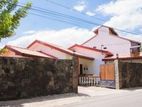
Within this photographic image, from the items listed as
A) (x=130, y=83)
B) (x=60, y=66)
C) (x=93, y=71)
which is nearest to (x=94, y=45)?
(x=93, y=71)

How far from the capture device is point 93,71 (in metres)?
39.0

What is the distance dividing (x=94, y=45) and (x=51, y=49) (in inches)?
637

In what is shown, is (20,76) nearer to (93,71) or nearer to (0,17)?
(0,17)

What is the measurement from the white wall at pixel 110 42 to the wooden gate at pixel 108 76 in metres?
19.6

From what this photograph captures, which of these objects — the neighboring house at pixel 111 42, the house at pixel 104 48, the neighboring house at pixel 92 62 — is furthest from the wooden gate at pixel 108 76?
the neighboring house at pixel 111 42

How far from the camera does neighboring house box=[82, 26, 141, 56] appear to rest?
4621 centimetres

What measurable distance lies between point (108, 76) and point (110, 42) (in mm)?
23088

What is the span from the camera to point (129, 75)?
26.8 m

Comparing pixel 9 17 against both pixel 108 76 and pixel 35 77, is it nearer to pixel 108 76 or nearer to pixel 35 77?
pixel 35 77

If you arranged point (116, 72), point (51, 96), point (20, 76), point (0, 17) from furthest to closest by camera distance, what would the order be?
point (116, 72) → point (51, 96) → point (20, 76) → point (0, 17)

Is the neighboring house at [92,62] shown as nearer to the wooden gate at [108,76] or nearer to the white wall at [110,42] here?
the white wall at [110,42]

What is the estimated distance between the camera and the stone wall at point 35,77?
16797 millimetres

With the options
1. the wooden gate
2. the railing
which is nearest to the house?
the railing

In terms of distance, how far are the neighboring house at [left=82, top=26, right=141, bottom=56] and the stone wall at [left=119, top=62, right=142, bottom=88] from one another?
1629 cm
